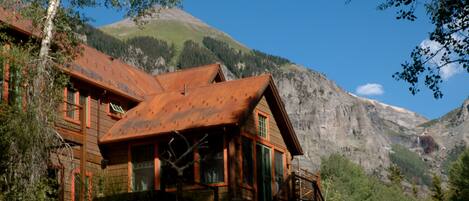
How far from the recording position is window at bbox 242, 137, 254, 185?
23250 mm

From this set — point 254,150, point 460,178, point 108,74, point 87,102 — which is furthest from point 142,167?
point 460,178

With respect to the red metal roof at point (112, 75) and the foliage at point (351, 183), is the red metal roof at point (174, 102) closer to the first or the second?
the red metal roof at point (112, 75)

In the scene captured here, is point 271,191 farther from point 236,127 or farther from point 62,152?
point 62,152

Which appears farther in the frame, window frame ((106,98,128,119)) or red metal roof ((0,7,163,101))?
window frame ((106,98,128,119))

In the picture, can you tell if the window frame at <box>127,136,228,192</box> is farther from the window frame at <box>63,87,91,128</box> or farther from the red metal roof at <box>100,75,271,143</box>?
the window frame at <box>63,87,91,128</box>

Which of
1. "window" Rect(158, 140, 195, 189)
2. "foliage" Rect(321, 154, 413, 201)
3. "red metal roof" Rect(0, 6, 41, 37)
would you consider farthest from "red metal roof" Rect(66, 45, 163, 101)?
"foliage" Rect(321, 154, 413, 201)

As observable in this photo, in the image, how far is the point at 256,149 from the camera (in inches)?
961

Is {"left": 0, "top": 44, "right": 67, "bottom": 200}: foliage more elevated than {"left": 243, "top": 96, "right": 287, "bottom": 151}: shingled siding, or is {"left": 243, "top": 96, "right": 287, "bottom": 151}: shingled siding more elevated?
{"left": 243, "top": 96, "right": 287, "bottom": 151}: shingled siding

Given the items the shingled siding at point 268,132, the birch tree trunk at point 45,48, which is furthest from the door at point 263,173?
the birch tree trunk at point 45,48

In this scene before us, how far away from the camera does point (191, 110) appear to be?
2380 cm

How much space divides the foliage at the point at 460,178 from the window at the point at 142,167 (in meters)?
41.1

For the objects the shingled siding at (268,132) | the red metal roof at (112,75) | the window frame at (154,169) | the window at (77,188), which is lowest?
the window at (77,188)

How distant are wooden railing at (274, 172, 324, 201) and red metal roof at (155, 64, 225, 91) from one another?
6213 mm

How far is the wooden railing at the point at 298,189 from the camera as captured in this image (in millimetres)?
25438
